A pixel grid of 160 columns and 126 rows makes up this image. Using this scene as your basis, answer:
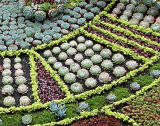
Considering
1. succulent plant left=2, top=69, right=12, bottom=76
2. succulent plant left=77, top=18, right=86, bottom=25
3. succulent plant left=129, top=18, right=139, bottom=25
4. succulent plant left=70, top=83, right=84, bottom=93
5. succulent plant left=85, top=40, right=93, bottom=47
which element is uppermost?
succulent plant left=129, top=18, right=139, bottom=25

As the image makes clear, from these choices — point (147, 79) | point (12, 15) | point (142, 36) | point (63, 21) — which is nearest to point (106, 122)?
point (147, 79)

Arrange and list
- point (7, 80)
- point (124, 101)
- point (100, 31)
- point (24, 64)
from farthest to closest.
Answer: point (100, 31) → point (24, 64) → point (7, 80) → point (124, 101)

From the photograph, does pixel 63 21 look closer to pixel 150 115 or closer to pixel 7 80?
pixel 7 80

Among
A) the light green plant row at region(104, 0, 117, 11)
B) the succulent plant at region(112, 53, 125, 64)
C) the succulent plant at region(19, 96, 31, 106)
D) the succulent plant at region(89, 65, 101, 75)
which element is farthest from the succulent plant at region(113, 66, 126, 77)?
the light green plant row at region(104, 0, 117, 11)

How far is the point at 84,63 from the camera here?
1380cm

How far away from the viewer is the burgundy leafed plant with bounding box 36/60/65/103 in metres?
12.7

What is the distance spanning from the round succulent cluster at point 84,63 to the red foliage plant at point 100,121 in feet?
4.79

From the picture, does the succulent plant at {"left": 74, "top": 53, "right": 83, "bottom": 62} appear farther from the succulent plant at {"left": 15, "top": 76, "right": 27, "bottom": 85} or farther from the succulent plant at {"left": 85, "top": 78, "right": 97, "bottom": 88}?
the succulent plant at {"left": 15, "top": 76, "right": 27, "bottom": 85}

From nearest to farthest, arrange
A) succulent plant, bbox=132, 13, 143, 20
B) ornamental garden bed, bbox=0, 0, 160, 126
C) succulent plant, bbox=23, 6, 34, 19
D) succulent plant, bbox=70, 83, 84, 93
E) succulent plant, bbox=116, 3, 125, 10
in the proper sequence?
1. ornamental garden bed, bbox=0, 0, 160, 126
2. succulent plant, bbox=70, 83, 84, 93
3. succulent plant, bbox=23, 6, 34, 19
4. succulent plant, bbox=132, 13, 143, 20
5. succulent plant, bbox=116, 3, 125, 10

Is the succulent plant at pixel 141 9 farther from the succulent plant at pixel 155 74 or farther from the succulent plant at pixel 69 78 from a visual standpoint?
the succulent plant at pixel 69 78

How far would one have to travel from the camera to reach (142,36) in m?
15.0

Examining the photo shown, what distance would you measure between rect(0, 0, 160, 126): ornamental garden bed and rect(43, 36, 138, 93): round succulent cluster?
0.04 m

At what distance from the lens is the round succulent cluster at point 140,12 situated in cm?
1555

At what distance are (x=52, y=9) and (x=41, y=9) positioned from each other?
0.49 m
